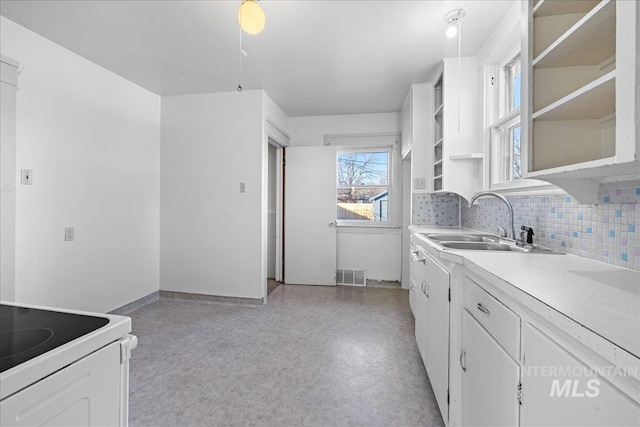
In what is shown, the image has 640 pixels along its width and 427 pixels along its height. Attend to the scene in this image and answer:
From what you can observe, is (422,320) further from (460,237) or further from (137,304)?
(137,304)

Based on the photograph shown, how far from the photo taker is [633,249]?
1.04 m

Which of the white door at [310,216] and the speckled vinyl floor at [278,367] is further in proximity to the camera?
the white door at [310,216]

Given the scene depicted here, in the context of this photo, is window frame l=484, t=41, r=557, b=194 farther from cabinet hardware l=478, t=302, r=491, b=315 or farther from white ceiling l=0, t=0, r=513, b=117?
cabinet hardware l=478, t=302, r=491, b=315

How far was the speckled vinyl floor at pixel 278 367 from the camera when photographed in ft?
5.01

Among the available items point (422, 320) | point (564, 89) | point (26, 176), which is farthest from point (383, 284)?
point (26, 176)

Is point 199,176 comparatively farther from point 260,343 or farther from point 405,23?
point 405,23

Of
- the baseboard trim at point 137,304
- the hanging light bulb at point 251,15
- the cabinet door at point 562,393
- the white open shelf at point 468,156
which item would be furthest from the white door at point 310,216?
the cabinet door at point 562,393

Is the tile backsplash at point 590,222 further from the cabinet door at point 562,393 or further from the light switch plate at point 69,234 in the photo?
the light switch plate at point 69,234

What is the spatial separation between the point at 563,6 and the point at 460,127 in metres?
1.42

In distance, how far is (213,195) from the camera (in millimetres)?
3316

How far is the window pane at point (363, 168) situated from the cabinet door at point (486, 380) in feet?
10.1

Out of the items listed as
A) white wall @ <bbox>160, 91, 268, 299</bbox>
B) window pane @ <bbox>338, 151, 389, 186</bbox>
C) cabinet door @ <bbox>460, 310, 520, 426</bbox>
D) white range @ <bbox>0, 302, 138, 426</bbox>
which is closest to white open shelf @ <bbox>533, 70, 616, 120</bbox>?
cabinet door @ <bbox>460, 310, 520, 426</bbox>

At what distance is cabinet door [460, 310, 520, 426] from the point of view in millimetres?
827

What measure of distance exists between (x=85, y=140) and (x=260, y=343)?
95.8 inches
